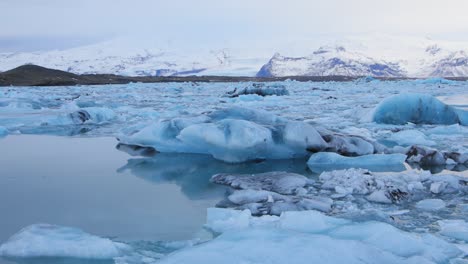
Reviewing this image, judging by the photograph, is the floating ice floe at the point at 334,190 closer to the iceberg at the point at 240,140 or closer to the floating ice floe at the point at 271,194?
the floating ice floe at the point at 271,194

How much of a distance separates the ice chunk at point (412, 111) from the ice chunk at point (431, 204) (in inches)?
189

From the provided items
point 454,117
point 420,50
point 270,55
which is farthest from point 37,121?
point 420,50

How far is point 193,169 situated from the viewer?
4.11 metres

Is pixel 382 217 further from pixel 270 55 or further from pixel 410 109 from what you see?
pixel 270 55

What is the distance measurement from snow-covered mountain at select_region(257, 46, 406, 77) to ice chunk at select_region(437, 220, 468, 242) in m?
144

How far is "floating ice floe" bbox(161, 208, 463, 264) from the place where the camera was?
5.76 ft

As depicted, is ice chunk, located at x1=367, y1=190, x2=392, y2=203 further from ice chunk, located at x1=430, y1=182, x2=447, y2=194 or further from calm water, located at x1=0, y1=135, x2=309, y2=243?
calm water, located at x1=0, y1=135, x2=309, y2=243

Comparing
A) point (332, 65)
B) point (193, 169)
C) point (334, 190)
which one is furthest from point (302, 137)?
point (332, 65)

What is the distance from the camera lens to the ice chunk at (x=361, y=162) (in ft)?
13.4

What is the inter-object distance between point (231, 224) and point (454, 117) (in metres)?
5.96

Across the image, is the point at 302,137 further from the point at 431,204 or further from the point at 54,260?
the point at 54,260

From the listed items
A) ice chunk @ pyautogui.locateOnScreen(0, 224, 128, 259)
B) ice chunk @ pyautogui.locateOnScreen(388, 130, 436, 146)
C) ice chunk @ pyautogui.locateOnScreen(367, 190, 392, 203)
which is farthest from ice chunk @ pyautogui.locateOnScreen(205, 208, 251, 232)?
ice chunk @ pyautogui.locateOnScreen(388, 130, 436, 146)

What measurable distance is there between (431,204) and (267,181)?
1121 millimetres

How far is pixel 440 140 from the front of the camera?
549 cm
